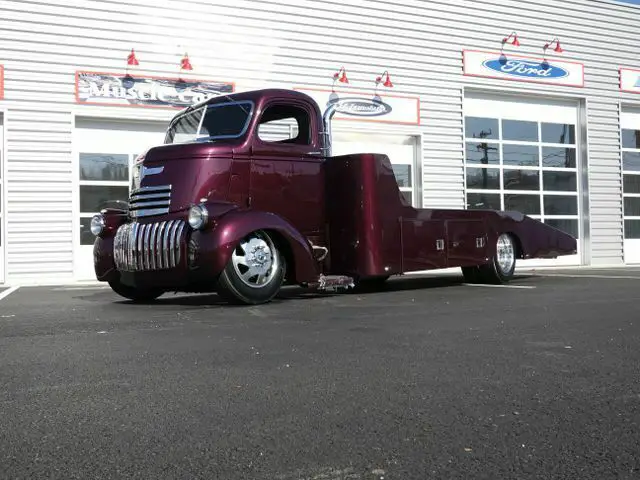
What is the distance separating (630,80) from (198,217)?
1581 cm

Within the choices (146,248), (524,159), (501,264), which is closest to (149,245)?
(146,248)

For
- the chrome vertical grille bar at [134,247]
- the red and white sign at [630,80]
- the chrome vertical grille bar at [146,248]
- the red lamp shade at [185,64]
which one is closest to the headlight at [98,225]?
the chrome vertical grille bar at [134,247]

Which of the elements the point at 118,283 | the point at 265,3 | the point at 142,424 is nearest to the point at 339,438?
the point at 142,424

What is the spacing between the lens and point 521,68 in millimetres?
17047

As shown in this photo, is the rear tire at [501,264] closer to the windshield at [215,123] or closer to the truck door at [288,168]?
the truck door at [288,168]

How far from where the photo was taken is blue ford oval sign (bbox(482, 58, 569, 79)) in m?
16.8

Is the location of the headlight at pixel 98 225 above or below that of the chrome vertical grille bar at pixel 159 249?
above

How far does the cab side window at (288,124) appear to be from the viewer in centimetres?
815

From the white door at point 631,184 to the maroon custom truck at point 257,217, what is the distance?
10.8m

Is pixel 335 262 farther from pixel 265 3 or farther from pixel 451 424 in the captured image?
pixel 265 3

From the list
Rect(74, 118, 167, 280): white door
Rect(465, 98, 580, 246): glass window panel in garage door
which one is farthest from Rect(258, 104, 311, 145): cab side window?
Rect(465, 98, 580, 246): glass window panel in garage door

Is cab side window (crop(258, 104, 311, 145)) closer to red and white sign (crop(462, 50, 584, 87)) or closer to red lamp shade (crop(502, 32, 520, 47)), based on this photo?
red and white sign (crop(462, 50, 584, 87))

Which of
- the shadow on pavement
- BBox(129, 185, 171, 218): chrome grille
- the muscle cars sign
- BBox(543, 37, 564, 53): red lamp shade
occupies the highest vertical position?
BBox(543, 37, 564, 53): red lamp shade

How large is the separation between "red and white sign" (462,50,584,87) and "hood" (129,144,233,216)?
415 inches
